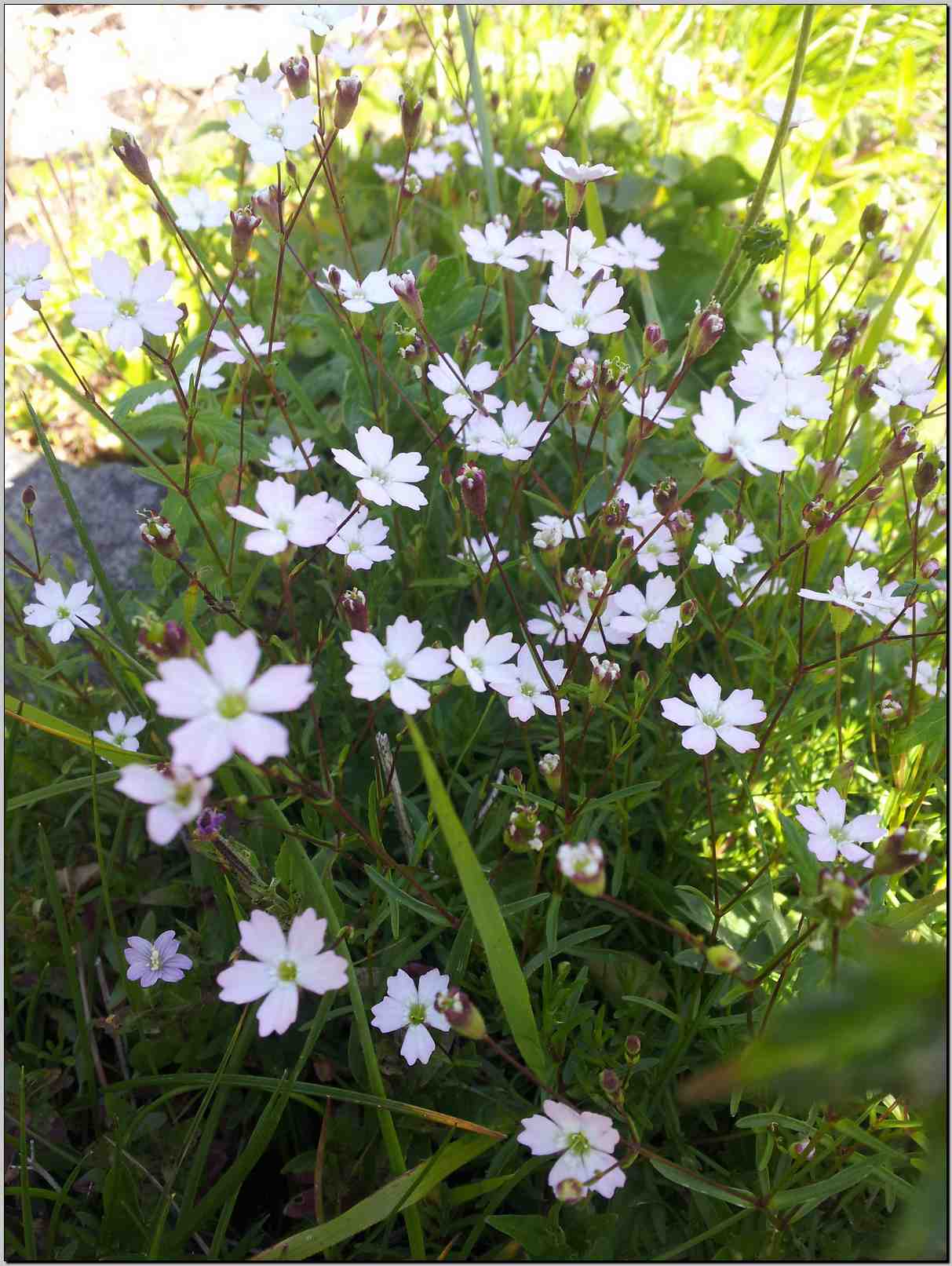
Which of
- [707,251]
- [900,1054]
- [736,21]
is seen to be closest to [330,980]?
[900,1054]

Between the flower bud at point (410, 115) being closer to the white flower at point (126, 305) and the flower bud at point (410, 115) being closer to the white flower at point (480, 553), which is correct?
the white flower at point (126, 305)

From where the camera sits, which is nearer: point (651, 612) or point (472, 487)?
point (472, 487)

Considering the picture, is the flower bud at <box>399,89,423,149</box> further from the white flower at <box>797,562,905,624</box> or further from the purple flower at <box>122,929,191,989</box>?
the purple flower at <box>122,929,191,989</box>

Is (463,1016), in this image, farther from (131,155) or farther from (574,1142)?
(131,155)

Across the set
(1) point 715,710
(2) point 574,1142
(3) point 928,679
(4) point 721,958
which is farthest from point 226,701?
(3) point 928,679

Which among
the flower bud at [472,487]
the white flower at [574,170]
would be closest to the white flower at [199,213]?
the white flower at [574,170]
